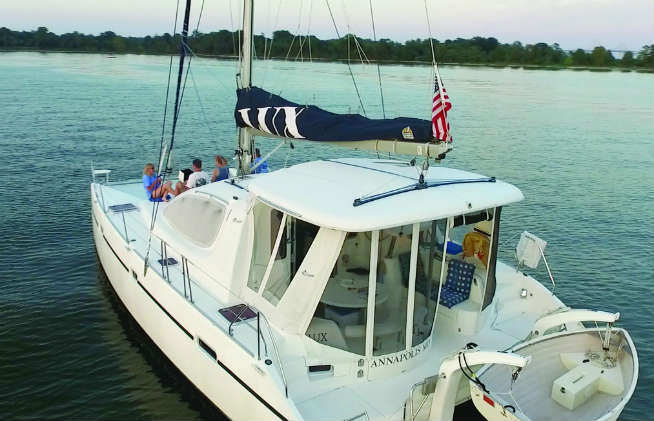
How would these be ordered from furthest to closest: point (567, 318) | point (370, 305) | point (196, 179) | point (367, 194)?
point (196, 179), point (567, 318), point (367, 194), point (370, 305)

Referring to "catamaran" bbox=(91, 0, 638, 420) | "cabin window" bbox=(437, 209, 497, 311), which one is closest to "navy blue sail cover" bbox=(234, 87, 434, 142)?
"catamaran" bbox=(91, 0, 638, 420)

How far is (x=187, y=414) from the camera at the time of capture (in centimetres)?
695

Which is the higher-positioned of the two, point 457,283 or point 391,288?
point 391,288

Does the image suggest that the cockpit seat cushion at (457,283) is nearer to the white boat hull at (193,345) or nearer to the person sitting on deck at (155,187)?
the white boat hull at (193,345)

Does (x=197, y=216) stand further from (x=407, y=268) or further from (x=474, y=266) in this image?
(x=474, y=266)

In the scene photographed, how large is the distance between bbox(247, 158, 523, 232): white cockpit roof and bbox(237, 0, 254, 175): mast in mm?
2098

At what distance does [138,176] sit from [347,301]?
1526cm

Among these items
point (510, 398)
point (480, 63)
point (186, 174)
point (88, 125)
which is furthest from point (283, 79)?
point (480, 63)

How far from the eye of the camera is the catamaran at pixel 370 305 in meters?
5.12

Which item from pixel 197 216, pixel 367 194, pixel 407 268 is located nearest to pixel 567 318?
pixel 407 268

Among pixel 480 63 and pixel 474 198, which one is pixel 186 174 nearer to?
pixel 474 198

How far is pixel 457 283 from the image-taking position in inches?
264

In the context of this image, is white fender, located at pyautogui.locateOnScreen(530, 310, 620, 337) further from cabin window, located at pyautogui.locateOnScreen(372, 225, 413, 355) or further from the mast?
the mast

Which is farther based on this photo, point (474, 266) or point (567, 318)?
point (474, 266)
